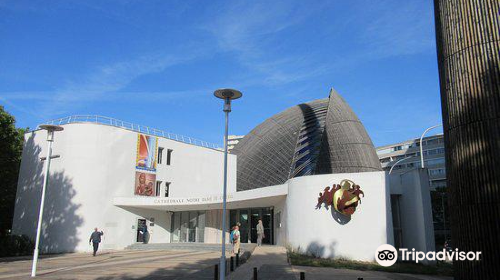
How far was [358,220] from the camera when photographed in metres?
19.1

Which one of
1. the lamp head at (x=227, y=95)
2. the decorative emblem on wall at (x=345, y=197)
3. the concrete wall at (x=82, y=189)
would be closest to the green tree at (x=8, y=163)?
the concrete wall at (x=82, y=189)

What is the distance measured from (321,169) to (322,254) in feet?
46.9

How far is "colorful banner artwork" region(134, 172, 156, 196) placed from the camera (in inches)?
1268

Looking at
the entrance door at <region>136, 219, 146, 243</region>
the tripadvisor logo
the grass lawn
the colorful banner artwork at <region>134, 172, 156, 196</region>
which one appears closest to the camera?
the grass lawn

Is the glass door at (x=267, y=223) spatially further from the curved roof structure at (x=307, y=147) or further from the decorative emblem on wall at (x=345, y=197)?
the decorative emblem on wall at (x=345, y=197)

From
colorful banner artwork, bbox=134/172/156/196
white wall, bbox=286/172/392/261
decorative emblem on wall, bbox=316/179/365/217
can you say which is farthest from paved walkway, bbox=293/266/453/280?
colorful banner artwork, bbox=134/172/156/196

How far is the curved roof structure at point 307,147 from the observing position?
114ft

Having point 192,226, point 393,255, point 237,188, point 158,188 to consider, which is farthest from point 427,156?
point 393,255

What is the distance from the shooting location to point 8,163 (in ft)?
112

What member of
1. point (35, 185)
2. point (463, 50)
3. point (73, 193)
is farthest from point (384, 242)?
point (35, 185)

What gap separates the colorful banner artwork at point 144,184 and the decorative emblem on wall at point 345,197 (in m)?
17.8

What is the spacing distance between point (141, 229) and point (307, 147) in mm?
15929

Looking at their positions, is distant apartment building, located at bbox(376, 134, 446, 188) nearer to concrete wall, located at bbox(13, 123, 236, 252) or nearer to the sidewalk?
concrete wall, located at bbox(13, 123, 236, 252)

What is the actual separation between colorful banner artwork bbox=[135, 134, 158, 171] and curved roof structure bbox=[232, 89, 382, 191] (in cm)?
1084
